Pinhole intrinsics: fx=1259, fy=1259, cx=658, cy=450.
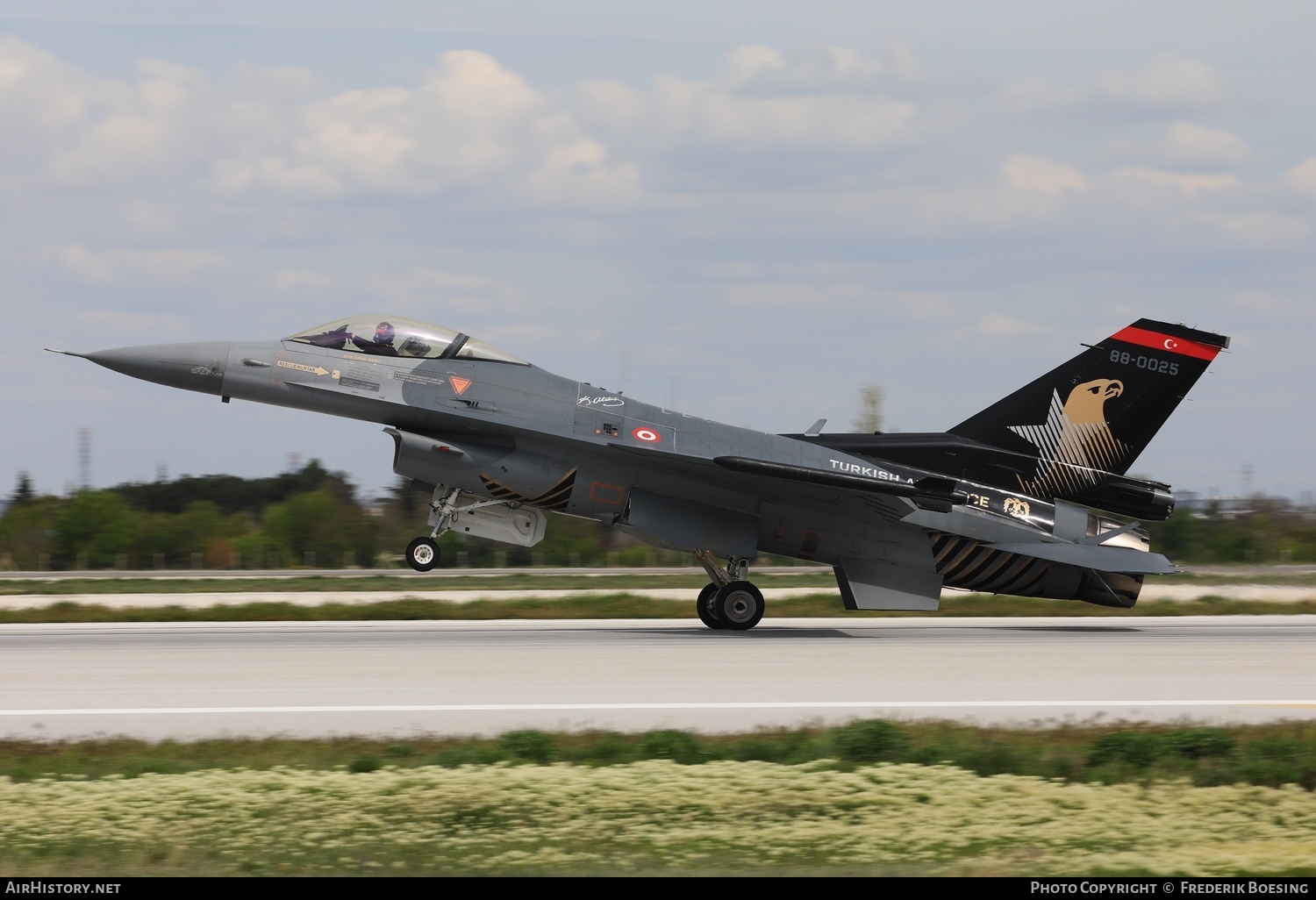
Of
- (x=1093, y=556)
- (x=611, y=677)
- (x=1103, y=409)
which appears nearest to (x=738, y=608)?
(x=1093, y=556)

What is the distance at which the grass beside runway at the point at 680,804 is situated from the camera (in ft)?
21.4

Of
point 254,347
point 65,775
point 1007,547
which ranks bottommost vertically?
point 65,775

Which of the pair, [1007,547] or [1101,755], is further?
[1007,547]

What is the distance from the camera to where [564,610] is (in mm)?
22812

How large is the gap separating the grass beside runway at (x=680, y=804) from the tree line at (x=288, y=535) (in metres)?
35.8

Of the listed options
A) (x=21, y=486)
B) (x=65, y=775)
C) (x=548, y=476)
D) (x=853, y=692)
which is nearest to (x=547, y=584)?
(x=548, y=476)

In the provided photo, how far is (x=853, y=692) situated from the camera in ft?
40.3

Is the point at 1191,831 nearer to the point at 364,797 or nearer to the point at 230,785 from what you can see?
the point at 364,797

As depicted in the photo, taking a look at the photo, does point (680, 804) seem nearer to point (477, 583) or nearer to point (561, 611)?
point (561, 611)

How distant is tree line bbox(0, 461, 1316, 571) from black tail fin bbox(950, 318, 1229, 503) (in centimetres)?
2435

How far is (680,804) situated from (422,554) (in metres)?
10.1

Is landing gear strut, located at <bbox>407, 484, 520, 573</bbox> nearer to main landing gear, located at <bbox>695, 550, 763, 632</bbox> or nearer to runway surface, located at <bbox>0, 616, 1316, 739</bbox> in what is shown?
runway surface, located at <bbox>0, 616, 1316, 739</bbox>
